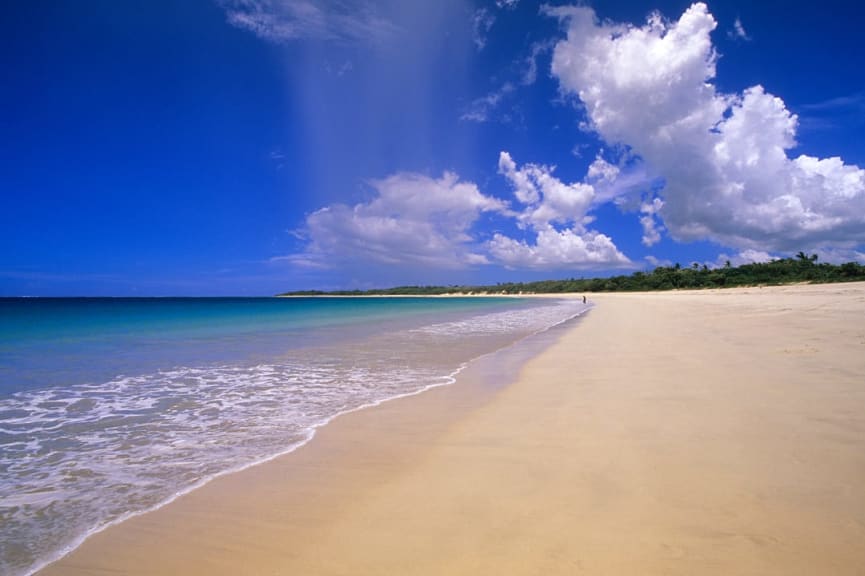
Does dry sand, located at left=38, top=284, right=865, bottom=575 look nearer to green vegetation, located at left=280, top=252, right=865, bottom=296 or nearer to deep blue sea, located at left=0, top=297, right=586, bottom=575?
deep blue sea, located at left=0, top=297, right=586, bottom=575

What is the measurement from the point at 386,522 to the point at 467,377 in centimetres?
580

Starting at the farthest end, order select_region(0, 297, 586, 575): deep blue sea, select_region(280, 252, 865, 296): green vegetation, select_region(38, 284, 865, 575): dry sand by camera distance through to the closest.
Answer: select_region(280, 252, 865, 296): green vegetation, select_region(0, 297, 586, 575): deep blue sea, select_region(38, 284, 865, 575): dry sand

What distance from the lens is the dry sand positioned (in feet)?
8.38

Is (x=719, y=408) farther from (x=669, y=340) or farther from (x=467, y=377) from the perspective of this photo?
(x=669, y=340)

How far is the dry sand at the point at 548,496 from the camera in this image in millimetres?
2553

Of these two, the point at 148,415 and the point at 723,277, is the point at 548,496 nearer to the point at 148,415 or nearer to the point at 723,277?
the point at 148,415

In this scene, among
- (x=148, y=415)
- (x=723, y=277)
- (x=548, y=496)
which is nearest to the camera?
(x=548, y=496)

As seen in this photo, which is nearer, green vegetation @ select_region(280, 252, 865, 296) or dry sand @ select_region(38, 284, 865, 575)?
dry sand @ select_region(38, 284, 865, 575)

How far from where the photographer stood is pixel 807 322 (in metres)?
14.4

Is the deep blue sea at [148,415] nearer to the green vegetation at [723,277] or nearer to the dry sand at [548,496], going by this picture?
the dry sand at [548,496]

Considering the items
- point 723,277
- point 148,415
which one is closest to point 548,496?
point 148,415

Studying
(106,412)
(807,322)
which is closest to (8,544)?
(106,412)

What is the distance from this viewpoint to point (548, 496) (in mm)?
3301

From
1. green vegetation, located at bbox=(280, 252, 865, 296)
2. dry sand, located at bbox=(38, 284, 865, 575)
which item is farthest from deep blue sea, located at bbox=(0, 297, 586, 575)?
green vegetation, located at bbox=(280, 252, 865, 296)
